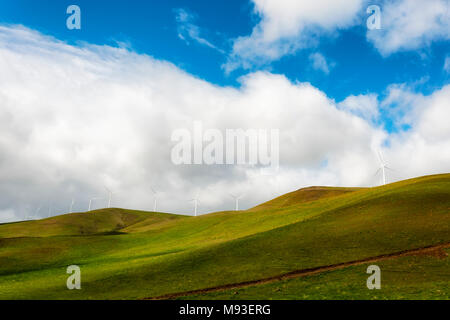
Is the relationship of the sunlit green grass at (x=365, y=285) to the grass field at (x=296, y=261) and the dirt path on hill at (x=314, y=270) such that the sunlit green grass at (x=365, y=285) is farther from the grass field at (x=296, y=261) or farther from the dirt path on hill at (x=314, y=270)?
the dirt path on hill at (x=314, y=270)

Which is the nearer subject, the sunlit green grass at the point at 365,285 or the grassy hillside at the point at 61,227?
the sunlit green grass at the point at 365,285

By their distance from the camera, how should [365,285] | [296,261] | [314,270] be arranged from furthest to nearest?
1. [296,261]
2. [314,270]
3. [365,285]

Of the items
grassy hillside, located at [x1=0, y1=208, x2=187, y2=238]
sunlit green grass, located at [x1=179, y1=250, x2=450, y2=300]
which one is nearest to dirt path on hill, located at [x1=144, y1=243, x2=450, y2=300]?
sunlit green grass, located at [x1=179, y1=250, x2=450, y2=300]

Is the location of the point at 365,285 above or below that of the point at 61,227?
above

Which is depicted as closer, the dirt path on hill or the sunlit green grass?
the sunlit green grass

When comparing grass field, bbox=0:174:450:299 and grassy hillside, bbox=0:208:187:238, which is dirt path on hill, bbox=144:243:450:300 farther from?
grassy hillside, bbox=0:208:187:238

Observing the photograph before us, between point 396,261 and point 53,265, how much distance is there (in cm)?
6224

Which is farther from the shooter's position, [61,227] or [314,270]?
[61,227]

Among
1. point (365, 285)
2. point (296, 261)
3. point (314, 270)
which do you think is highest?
point (296, 261)

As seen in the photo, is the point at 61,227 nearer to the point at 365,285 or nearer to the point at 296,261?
the point at 296,261

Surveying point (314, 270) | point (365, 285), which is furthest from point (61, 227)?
point (365, 285)

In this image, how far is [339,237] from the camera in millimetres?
49188

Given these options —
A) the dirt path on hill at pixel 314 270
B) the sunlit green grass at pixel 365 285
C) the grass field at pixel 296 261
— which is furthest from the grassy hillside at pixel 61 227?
the sunlit green grass at pixel 365 285
